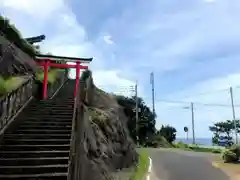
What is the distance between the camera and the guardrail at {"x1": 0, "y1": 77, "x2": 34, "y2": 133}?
10665 millimetres

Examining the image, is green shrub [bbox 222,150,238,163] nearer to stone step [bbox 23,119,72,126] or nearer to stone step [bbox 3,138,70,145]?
stone step [bbox 23,119,72,126]

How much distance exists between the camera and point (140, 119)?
131 ft

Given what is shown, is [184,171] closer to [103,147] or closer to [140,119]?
[103,147]

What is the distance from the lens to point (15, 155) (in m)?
9.66

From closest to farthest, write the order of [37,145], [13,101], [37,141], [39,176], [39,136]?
[39,176]
[37,145]
[37,141]
[39,136]
[13,101]

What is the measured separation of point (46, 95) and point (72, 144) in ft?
25.8

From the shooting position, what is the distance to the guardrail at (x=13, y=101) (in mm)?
10665

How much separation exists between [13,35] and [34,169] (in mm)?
13720

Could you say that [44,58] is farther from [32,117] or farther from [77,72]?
[32,117]

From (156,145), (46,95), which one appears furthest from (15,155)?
(156,145)

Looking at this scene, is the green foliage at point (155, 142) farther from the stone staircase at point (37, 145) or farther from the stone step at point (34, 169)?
the stone step at point (34, 169)

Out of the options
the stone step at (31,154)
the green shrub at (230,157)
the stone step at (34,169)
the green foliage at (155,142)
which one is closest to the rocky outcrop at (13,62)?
the stone step at (31,154)

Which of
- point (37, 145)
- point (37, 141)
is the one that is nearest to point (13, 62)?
point (37, 141)

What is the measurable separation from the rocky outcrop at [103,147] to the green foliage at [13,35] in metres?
5.08
